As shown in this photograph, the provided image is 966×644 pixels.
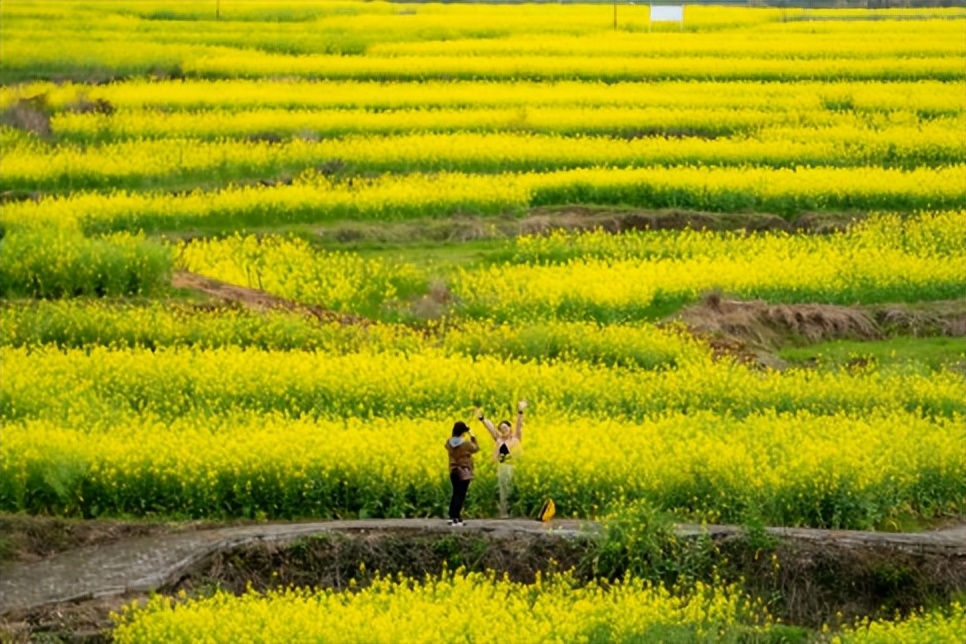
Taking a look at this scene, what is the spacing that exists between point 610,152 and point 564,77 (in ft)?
33.6

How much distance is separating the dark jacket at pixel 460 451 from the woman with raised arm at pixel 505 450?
0.19m

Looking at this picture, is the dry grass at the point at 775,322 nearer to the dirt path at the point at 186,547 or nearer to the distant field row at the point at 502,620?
the dirt path at the point at 186,547

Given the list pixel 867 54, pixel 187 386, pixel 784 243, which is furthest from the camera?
pixel 867 54

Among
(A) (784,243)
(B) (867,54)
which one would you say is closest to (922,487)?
(A) (784,243)

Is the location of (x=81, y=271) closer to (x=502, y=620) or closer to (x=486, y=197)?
(x=486, y=197)

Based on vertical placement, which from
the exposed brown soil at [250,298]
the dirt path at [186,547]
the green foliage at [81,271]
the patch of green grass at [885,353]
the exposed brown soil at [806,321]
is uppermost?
the green foliage at [81,271]

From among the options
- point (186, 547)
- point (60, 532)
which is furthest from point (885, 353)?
point (60, 532)

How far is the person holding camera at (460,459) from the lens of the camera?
14.2 metres

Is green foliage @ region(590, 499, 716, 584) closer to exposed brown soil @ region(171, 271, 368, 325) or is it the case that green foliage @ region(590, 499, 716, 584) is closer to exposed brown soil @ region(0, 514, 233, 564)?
exposed brown soil @ region(0, 514, 233, 564)

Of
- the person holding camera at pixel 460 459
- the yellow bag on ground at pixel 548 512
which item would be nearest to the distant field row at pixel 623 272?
the yellow bag on ground at pixel 548 512

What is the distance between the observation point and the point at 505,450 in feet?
48.0

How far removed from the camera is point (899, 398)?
1897 centimetres

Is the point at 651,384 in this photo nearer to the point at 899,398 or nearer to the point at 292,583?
the point at 899,398

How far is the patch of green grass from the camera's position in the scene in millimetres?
21266
